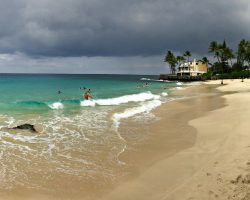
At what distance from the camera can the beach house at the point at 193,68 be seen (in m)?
125

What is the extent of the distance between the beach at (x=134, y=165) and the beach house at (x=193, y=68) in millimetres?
112297

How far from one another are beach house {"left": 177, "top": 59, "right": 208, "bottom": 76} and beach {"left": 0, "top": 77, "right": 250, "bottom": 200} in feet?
368

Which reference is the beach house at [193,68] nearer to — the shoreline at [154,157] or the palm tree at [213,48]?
the palm tree at [213,48]

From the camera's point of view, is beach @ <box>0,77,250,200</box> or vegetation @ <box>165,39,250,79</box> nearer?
beach @ <box>0,77,250,200</box>

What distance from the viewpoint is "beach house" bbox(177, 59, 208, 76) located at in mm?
Result: 124700

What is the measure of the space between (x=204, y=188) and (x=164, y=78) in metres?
130

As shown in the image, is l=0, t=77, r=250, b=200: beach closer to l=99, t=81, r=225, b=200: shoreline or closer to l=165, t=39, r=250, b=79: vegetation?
l=99, t=81, r=225, b=200: shoreline

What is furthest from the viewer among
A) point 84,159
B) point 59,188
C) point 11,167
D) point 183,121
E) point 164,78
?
point 164,78

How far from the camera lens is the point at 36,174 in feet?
29.4

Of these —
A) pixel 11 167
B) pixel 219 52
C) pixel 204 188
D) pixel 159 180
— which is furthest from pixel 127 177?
pixel 219 52

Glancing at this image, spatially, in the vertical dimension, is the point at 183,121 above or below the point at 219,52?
below

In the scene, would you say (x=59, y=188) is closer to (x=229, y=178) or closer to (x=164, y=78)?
(x=229, y=178)

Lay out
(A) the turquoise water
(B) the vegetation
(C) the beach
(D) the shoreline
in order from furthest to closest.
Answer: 1. (B) the vegetation
2. (A) the turquoise water
3. (D) the shoreline
4. (C) the beach

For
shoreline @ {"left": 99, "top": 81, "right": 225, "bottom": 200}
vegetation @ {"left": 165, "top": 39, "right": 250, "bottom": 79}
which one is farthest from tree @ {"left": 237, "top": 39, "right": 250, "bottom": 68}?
shoreline @ {"left": 99, "top": 81, "right": 225, "bottom": 200}
